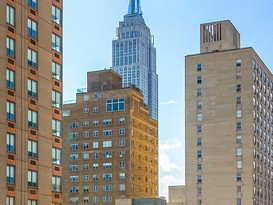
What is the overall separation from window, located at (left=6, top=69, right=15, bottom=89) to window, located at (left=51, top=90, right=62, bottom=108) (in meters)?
9.05

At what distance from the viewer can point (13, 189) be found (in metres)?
76.6

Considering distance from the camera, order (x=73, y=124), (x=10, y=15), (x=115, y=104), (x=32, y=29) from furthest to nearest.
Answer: (x=73, y=124) → (x=115, y=104) → (x=32, y=29) → (x=10, y=15)

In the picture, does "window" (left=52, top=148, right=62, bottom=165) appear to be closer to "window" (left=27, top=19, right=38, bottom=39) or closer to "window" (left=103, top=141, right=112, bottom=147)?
"window" (left=27, top=19, right=38, bottom=39)

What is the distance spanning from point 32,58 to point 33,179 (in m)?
14.5

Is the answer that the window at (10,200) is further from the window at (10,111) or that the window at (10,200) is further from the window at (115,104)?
the window at (115,104)

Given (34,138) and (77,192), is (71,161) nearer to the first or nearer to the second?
(77,192)

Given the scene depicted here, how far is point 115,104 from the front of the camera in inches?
7574

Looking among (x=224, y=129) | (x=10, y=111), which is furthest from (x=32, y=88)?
(x=224, y=129)

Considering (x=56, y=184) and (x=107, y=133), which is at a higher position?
(x=107, y=133)

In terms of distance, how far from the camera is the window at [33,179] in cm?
7994

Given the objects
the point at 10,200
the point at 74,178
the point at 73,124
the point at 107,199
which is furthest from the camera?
the point at 73,124

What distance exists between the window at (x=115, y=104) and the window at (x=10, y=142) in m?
114

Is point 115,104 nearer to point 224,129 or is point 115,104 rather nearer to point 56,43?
point 224,129

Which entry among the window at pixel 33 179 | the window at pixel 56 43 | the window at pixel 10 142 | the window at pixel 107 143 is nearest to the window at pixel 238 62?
the window at pixel 107 143
